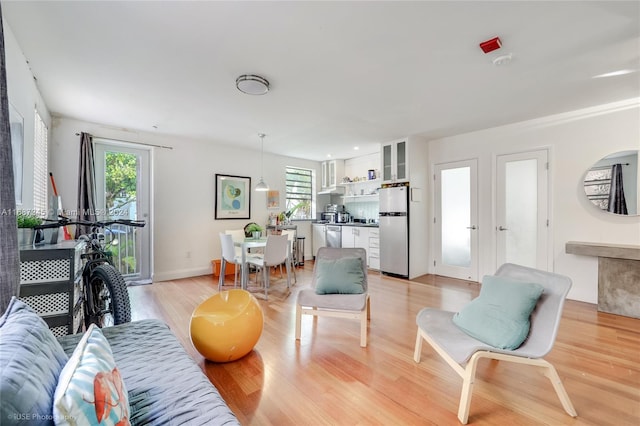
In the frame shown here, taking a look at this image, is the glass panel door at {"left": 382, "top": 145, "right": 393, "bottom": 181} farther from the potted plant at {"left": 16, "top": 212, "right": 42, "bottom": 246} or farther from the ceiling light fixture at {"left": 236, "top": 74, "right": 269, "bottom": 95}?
the potted plant at {"left": 16, "top": 212, "right": 42, "bottom": 246}

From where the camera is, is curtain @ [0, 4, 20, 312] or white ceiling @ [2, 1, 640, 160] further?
white ceiling @ [2, 1, 640, 160]

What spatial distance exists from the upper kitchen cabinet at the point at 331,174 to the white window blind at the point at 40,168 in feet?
15.8

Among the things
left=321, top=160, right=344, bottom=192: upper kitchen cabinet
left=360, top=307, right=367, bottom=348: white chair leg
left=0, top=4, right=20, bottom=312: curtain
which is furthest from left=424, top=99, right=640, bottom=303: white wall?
left=0, top=4, right=20, bottom=312: curtain

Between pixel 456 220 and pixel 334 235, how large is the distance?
2.47 metres

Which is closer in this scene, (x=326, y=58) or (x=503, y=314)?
(x=503, y=314)

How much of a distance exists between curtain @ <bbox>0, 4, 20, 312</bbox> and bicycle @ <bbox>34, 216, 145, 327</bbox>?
55cm

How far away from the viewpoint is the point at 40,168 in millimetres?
3125

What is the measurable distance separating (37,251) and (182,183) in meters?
3.45

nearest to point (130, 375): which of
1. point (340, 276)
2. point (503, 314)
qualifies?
point (340, 276)

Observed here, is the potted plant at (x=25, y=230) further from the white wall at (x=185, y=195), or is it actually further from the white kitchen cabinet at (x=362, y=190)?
the white kitchen cabinet at (x=362, y=190)

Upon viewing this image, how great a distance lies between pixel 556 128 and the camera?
11.9ft

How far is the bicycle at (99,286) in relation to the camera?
1715mm

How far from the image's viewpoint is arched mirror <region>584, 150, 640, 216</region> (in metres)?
3.15

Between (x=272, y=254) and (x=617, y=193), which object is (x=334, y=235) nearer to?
(x=272, y=254)
